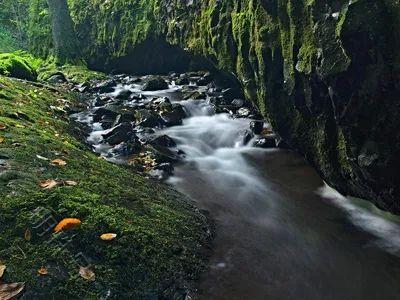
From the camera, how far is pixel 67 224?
4535 mm

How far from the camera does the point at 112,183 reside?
6.34m

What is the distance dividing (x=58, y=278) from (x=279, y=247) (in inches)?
129

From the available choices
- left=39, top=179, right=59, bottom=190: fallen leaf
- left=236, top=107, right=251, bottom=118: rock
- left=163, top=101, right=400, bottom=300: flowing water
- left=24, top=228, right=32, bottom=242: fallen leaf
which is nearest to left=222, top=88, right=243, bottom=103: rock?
left=236, top=107, right=251, bottom=118: rock

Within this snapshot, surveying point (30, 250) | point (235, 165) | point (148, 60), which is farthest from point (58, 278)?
point (148, 60)

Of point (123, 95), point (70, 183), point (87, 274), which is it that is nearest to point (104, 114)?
point (123, 95)

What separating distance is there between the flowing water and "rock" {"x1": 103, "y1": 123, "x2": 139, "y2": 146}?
180cm

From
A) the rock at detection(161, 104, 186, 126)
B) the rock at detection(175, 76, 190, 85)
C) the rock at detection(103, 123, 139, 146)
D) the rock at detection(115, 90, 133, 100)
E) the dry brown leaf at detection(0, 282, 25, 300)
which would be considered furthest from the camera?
the rock at detection(175, 76, 190, 85)

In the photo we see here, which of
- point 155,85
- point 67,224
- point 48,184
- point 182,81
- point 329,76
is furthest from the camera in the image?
point 182,81

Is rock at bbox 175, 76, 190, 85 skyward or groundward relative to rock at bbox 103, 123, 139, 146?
skyward

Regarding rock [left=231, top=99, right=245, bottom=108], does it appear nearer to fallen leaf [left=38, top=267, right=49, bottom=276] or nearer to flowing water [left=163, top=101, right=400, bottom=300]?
flowing water [left=163, top=101, right=400, bottom=300]

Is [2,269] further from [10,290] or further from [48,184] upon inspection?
[48,184]

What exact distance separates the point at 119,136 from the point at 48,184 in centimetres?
557

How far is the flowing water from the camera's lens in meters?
5.00

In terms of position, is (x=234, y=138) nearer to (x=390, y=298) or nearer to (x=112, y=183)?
(x=112, y=183)
